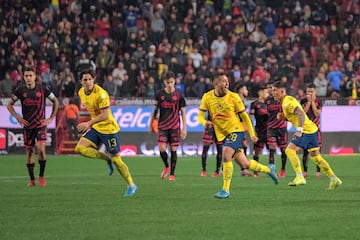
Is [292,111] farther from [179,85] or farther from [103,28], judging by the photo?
[103,28]

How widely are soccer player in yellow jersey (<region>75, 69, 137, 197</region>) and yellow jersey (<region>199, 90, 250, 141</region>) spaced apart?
171 cm

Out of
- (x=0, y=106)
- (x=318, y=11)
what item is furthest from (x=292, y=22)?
(x=0, y=106)

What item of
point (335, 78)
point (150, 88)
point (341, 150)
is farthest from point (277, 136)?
point (335, 78)

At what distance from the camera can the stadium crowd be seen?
108 ft

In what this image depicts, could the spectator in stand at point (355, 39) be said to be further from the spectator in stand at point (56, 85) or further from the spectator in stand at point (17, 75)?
the spectator in stand at point (17, 75)

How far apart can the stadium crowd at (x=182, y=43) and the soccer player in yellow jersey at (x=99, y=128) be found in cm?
1588

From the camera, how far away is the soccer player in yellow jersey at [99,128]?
15773mm

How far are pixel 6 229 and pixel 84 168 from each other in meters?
14.4

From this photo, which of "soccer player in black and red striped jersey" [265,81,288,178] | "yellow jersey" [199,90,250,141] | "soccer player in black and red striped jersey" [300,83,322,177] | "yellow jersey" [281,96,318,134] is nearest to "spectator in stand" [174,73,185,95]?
"soccer player in black and red striped jersey" [265,81,288,178]

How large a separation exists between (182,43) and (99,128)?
61.4 feet

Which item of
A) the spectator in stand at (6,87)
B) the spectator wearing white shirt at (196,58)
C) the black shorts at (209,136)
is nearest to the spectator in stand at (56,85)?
the spectator in stand at (6,87)

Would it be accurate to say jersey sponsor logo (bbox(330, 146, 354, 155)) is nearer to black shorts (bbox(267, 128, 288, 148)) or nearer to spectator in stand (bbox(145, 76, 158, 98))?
spectator in stand (bbox(145, 76, 158, 98))

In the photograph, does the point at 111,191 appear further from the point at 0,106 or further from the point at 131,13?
the point at 131,13

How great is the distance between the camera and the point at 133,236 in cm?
1032
